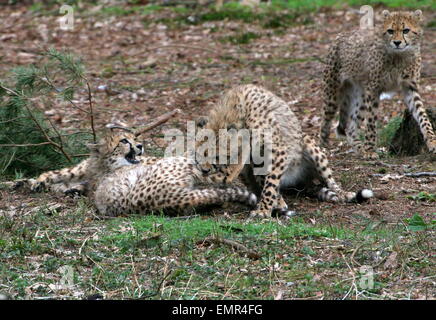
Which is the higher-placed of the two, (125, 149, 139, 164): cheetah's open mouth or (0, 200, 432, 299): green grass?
(125, 149, 139, 164): cheetah's open mouth

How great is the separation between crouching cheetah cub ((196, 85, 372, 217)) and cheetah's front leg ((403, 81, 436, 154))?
149 centimetres

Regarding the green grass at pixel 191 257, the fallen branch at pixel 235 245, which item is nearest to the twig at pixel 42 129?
the green grass at pixel 191 257

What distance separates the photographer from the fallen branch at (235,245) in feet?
15.7

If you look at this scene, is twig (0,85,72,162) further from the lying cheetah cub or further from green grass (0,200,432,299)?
green grass (0,200,432,299)

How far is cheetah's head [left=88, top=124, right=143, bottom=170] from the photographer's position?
6.87 meters

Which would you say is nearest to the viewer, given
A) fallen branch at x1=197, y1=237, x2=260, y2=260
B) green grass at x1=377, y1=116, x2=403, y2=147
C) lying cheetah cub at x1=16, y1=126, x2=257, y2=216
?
fallen branch at x1=197, y1=237, x2=260, y2=260

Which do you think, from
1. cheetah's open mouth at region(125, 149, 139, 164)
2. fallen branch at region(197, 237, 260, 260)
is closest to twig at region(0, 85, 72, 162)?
cheetah's open mouth at region(125, 149, 139, 164)

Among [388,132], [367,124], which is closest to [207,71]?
[388,132]

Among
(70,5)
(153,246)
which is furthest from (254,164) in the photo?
(70,5)

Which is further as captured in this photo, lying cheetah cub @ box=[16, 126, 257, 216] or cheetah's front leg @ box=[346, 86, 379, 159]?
cheetah's front leg @ box=[346, 86, 379, 159]

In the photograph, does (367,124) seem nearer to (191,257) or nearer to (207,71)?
(207,71)

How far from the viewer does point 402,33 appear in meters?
8.02

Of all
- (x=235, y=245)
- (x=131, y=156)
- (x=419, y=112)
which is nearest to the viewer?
(x=235, y=245)

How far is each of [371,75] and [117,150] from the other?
296 centimetres
